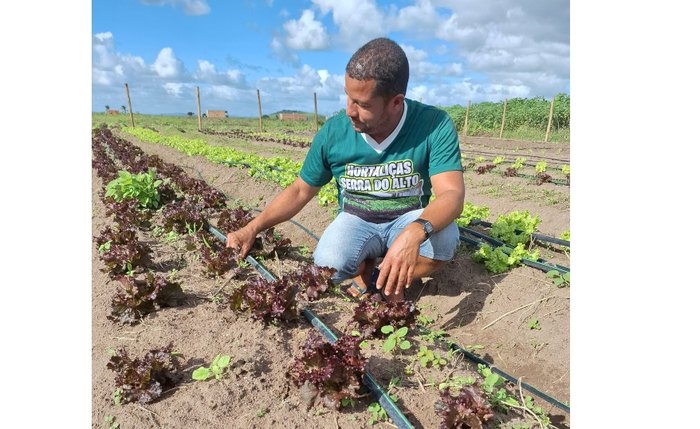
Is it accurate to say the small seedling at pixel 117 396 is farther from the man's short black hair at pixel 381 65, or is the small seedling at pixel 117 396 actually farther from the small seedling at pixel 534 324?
the small seedling at pixel 534 324

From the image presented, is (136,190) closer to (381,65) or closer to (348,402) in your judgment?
(381,65)

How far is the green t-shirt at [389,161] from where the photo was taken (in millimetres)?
3518

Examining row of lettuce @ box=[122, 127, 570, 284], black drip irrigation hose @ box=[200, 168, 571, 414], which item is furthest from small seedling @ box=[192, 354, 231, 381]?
row of lettuce @ box=[122, 127, 570, 284]

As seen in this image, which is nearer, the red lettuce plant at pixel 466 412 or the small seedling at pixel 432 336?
the red lettuce plant at pixel 466 412

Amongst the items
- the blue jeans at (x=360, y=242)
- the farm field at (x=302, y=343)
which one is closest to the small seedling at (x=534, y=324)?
the farm field at (x=302, y=343)

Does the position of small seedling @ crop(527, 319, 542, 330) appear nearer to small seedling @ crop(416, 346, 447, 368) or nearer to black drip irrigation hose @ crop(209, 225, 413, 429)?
small seedling @ crop(416, 346, 447, 368)

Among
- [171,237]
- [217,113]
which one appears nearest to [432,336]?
[171,237]

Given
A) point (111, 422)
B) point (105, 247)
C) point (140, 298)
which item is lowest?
point (111, 422)

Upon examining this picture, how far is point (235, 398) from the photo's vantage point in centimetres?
256

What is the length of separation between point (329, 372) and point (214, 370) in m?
0.71

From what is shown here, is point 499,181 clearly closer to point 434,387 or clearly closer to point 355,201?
point 355,201

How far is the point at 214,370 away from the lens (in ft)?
8.85

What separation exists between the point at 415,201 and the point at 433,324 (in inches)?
38.0

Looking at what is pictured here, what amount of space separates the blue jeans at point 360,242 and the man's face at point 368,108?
712 millimetres
